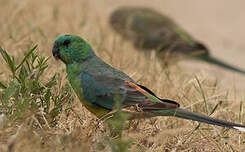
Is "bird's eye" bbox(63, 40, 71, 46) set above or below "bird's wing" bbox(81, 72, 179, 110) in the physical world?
above

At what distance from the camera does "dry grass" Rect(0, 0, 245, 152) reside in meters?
2.70

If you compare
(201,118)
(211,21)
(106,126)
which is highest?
(211,21)

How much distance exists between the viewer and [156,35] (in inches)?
272

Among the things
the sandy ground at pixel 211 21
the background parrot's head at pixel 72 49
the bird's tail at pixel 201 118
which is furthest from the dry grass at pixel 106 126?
the sandy ground at pixel 211 21

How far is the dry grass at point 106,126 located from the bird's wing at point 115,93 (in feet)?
0.50

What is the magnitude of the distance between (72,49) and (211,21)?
6.76 meters

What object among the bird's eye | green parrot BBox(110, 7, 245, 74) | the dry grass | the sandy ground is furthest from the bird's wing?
the sandy ground

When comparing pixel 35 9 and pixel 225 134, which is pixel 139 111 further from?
pixel 35 9

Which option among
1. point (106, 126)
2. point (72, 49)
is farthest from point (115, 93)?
point (72, 49)

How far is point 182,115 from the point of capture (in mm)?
3000

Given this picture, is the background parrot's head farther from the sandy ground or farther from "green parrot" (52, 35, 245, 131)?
the sandy ground

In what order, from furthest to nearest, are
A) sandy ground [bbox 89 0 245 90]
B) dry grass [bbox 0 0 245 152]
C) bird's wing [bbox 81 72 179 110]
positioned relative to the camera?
sandy ground [bbox 89 0 245 90], bird's wing [bbox 81 72 179 110], dry grass [bbox 0 0 245 152]

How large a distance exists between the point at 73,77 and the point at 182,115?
756 millimetres

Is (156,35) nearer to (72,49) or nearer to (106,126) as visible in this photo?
(72,49)
